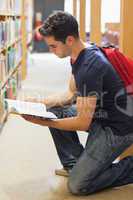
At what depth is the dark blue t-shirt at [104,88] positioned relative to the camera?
208cm

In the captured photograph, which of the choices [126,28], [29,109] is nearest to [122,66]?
[126,28]

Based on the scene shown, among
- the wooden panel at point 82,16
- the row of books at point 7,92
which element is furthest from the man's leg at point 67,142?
the wooden panel at point 82,16

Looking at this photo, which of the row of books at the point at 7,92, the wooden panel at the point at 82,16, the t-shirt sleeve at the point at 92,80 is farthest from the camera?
the wooden panel at the point at 82,16

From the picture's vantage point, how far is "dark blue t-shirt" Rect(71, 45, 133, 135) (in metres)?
2.08

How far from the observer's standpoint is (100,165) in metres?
2.22

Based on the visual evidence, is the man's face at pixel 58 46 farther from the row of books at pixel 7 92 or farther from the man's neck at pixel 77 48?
the row of books at pixel 7 92

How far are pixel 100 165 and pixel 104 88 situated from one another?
449mm

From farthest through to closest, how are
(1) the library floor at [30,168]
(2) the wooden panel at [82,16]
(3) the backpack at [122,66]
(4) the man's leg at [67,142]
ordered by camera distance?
(2) the wooden panel at [82,16]
(4) the man's leg at [67,142]
(1) the library floor at [30,168]
(3) the backpack at [122,66]

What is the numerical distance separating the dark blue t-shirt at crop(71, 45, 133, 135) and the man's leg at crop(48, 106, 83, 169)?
0.28m

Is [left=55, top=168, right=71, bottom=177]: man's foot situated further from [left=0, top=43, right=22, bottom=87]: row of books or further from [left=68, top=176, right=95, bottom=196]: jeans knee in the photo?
[left=0, top=43, right=22, bottom=87]: row of books

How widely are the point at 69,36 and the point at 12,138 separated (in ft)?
5.00

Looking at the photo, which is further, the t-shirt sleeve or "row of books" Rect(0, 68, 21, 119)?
"row of books" Rect(0, 68, 21, 119)

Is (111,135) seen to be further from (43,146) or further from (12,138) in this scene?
(12,138)

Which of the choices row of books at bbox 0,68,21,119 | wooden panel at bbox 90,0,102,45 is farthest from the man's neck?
wooden panel at bbox 90,0,102,45
